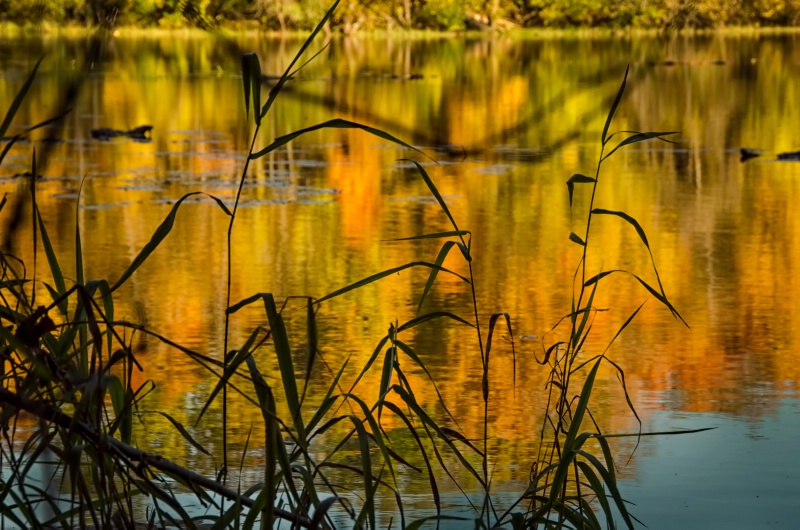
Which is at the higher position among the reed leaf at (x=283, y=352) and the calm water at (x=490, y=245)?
the reed leaf at (x=283, y=352)

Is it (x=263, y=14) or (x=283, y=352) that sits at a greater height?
(x=263, y=14)

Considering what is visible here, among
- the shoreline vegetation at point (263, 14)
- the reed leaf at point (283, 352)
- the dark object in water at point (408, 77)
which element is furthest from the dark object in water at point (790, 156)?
the dark object in water at point (408, 77)

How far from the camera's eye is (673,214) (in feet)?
35.9

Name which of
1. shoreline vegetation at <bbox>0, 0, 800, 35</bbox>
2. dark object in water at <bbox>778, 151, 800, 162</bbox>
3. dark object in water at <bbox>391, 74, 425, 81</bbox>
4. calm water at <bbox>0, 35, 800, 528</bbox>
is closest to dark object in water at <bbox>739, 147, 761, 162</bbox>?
calm water at <bbox>0, 35, 800, 528</bbox>

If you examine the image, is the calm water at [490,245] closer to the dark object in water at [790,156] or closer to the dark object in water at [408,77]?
the dark object in water at [790,156]

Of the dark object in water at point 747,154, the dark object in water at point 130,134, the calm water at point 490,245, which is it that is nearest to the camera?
the calm water at point 490,245

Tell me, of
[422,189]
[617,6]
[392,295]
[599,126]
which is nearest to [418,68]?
[599,126]

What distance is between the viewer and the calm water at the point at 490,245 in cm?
244

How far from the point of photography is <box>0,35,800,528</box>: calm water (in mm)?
2438

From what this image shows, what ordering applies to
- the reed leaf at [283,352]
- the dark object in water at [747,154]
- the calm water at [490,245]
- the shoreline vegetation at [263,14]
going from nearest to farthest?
the shoreline vegetation at [263,14], the calm water at [490,245], the reed leaf at [283,352], the dark object in water at [747,154]

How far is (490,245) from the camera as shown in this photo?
9.55m

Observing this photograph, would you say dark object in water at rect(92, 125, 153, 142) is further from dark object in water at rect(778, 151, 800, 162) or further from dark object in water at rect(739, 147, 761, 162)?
dark object in water at rect(778, 151, 800, 162)

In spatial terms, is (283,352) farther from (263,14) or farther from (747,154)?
(747,154)

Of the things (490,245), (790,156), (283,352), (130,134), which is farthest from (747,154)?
(283,352)
